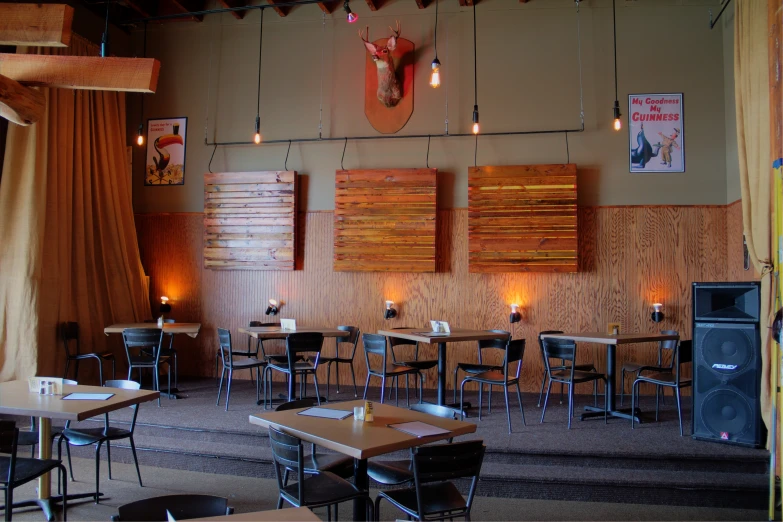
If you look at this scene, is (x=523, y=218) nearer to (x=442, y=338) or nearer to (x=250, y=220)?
(x=442, y=338)

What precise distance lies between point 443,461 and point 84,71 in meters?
3.69

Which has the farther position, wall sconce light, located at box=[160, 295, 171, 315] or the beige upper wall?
wall sconce light, located at box=[160, 295, 171, 315]

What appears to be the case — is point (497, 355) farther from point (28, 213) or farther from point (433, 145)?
point (28, 213)

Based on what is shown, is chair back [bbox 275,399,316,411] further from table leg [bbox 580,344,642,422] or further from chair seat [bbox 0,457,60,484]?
table leg [bbox 580,344,642,422]

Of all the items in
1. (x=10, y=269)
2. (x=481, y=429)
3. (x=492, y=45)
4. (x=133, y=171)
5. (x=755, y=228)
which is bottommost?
(x=481, y=429)

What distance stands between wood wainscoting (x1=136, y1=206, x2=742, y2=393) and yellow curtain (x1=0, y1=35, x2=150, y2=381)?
759 mm

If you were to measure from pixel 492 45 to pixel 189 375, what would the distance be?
258 inches

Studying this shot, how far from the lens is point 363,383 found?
884cm

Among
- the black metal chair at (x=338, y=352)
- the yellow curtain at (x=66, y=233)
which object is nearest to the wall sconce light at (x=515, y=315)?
the black metal chair at (x=338, y=352)

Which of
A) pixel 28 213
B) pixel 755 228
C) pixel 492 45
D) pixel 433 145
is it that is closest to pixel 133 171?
pixel 28 213

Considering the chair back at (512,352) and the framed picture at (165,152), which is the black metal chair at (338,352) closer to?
the chair back at (512,352)

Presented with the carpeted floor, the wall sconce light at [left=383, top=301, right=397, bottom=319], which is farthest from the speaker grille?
the wall sconce light at [left=383, top=301, right=397, bottom=319]

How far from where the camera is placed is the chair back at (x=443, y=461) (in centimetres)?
333

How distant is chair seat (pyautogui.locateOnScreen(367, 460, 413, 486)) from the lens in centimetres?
389
